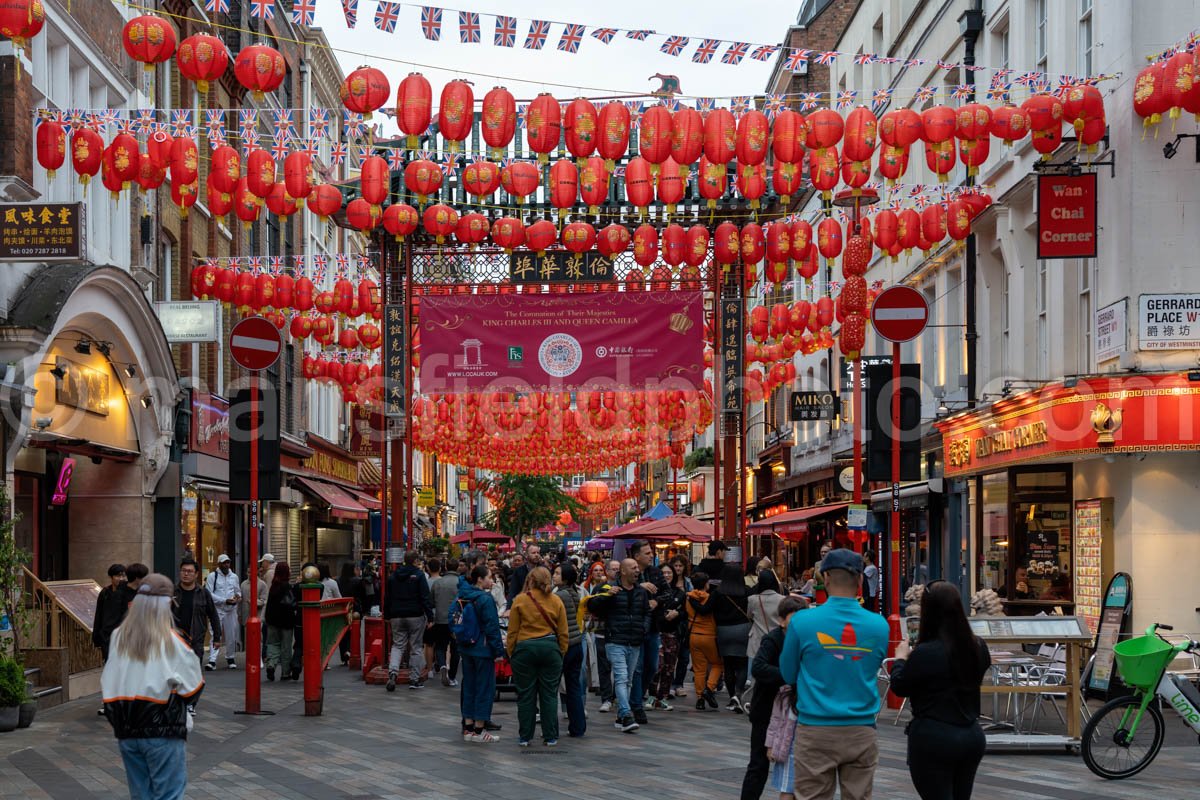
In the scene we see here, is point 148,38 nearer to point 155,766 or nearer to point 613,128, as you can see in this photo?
point 613,128

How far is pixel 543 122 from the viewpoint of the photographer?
16.2 m

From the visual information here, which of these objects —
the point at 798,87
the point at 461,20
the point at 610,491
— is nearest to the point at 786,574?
the point at 798,87

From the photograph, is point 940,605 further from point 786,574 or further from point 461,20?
point 786,574

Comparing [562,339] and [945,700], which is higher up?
[562,339]

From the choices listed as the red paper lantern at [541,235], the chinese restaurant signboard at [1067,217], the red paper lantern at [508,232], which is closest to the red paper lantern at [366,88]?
the red paper lantern at [508,232]

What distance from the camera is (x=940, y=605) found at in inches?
290

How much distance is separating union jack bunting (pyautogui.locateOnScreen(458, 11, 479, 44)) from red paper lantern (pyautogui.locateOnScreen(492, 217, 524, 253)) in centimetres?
613

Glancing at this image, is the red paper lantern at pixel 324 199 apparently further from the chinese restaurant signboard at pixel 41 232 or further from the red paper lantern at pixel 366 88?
the red paper lantern at pixel 366 88

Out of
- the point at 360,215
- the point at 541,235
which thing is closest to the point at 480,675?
the point at 360,215

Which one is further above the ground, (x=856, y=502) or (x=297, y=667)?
(x=856, y=502)

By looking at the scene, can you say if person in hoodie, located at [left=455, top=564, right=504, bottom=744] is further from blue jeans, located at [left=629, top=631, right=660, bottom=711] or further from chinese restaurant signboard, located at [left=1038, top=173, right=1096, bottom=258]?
chinese restaurant signboard, located at [left=1038, top=173, right=1096, bottom=258]

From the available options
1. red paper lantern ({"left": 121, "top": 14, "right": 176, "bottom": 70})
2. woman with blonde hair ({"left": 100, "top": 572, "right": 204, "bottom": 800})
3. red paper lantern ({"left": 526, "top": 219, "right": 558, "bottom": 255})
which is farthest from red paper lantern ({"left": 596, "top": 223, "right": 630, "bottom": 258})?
woman with blonde hair ({"left": 100, "top": 572, "right": 204, "bottom": 800})

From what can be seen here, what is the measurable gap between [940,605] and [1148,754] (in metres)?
5.36

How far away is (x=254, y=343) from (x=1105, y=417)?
392 inches
